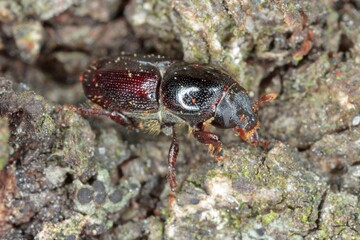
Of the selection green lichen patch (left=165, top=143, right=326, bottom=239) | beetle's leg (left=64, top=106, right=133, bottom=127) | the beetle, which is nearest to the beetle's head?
the beetle

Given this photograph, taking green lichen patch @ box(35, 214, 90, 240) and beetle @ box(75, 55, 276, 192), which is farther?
beetle @ box(75, 55, 276, 192)

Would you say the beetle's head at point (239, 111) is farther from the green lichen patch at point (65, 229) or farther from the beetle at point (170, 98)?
the green lichen patch at point (65, 229)

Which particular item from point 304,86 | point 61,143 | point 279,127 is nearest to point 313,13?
point 304,86

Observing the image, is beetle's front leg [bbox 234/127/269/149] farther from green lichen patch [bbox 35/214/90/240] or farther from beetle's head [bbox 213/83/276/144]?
green lichen patch [bbox 35/214/90/240]

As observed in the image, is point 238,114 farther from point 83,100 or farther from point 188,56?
point 83,100

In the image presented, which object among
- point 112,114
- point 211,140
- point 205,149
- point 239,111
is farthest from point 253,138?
point 112,114

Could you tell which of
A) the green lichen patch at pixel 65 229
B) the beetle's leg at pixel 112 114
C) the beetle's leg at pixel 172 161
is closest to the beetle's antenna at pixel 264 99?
the beetle's leg at pixel 172 161

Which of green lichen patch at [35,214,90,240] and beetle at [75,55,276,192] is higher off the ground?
beetle at [75,55,276,192]
